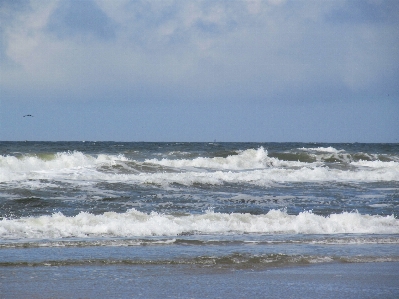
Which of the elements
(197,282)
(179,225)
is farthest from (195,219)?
(197,282)

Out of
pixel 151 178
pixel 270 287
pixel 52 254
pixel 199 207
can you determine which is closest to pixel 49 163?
pixel 151 178

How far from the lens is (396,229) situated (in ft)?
37.4

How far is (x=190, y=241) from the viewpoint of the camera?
9453mm

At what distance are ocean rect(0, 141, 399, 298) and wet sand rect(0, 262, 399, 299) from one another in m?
0.01

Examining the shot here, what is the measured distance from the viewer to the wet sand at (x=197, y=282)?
6.16 m

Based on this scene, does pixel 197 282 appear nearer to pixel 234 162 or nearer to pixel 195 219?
pixel 195 219

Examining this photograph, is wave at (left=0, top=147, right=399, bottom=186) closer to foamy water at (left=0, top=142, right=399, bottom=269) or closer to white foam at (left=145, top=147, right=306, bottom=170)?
white foam at (left=145, top=147, right=306, bottom=170)

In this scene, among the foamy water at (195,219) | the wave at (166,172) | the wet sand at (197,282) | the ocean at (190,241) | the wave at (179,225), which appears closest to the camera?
the wet sand at (197,282)

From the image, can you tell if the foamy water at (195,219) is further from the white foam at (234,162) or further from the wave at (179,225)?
the white foam at (234,162)

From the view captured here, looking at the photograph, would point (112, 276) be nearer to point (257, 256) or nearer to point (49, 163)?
point (257, 256)

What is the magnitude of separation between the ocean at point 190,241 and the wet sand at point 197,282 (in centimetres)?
1

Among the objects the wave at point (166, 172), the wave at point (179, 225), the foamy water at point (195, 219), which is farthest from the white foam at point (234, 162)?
the wave at point (179, 225)

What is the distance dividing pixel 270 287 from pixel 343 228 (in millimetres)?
5376

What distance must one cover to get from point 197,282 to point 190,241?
2.74m
